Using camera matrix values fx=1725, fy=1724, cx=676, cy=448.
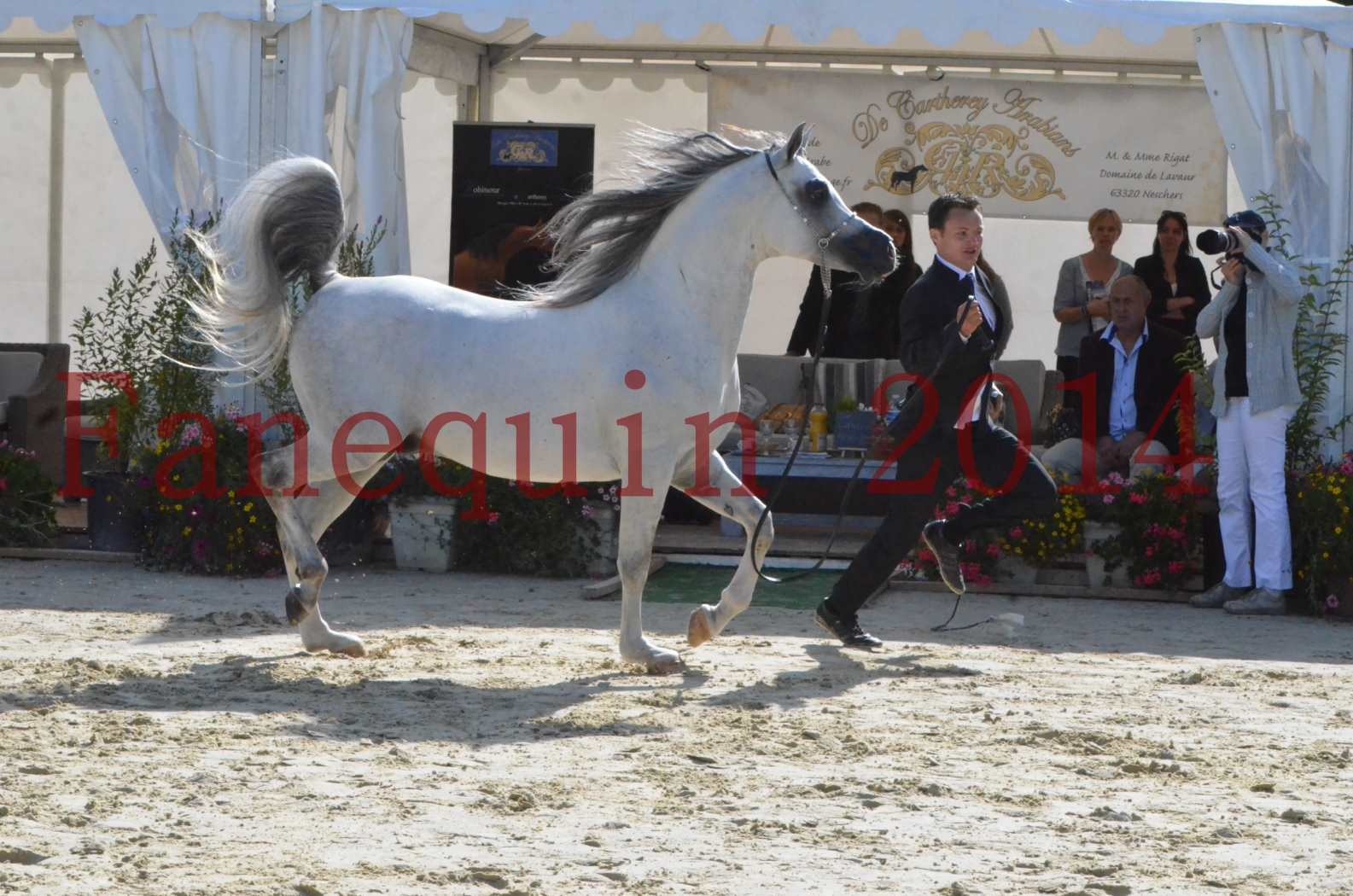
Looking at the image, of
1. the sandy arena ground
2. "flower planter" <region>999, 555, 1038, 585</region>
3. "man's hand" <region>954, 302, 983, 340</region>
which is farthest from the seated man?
"man's hand" <region>954, 302, 983, 340</region>

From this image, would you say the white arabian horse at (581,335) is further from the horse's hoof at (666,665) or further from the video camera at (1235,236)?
the video camera at (1235,236)

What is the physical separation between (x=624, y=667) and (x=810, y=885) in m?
2.66

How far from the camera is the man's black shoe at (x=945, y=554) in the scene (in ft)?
21.7

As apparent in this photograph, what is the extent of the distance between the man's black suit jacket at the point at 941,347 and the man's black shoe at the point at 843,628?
2.43 feet

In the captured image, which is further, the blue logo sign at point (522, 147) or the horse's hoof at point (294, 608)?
the blue logo sign at point (522, 147)

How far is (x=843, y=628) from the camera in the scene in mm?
6492

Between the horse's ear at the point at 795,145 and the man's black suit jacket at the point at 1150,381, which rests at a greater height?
the horse's ear at the point at 795,145

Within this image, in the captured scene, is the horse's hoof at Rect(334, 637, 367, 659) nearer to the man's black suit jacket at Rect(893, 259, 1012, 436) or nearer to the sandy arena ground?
the sandy arena ground

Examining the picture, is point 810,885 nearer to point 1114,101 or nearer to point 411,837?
point 411,837

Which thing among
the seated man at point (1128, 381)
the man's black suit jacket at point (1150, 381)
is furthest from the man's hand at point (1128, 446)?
the man's black suit jacket at point (1150, 381)

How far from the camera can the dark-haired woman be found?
33.6 ft

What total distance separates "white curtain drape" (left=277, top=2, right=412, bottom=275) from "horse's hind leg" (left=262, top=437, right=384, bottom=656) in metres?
3.00

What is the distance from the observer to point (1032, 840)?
3754 mm

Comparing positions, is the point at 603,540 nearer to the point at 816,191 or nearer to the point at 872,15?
the point at 872,15
